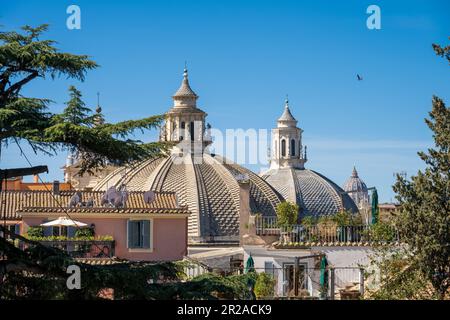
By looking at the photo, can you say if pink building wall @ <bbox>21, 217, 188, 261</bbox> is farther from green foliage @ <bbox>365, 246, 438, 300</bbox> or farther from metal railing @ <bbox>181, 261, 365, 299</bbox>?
green foliage @ <bbox>365, 246, 438, 300</bbox>

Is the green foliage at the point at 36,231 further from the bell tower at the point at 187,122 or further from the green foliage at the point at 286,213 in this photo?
the bell tower at the point at 187,122

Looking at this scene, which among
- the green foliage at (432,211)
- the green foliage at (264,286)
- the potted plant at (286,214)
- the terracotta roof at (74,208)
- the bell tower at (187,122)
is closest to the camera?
the green foliage at (432,211)

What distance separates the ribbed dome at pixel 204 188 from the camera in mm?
54875

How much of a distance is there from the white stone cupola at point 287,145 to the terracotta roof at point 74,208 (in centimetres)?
4601

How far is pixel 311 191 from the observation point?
72.4m

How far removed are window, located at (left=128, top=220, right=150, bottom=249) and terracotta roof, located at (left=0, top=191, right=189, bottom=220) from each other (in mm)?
361

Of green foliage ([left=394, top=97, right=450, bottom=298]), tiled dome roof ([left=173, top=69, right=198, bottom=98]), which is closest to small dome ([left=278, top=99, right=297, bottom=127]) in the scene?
tiled dome roof ([left=173, top=69, right=198, bottom=98])

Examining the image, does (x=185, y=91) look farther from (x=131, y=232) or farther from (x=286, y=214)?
(x=131, y=232)

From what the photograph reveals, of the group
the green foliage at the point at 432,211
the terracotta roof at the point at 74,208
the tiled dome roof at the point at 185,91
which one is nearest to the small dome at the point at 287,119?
the tiled dome roof at the point at 185,91

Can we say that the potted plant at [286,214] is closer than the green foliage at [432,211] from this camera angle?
No

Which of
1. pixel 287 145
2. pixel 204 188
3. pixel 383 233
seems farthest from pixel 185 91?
pixel 383 233

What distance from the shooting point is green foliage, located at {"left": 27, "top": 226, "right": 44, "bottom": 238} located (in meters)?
30.9

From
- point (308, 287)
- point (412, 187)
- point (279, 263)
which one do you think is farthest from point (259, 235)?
point (412, 187)
